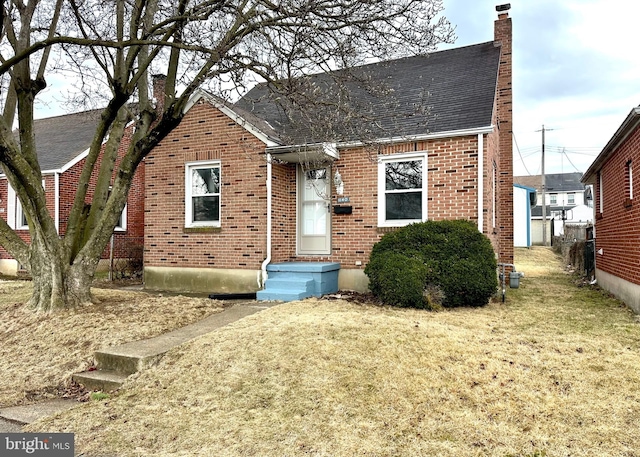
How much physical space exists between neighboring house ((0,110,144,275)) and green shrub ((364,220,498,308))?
943 centimetres

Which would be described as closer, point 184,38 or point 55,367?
point 55,367

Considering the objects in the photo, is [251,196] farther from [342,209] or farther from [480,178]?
[480,178]

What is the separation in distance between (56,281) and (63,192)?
9269 mm

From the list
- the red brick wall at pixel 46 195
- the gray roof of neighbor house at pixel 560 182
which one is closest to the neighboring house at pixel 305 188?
the red brick wall at pixel 46 195

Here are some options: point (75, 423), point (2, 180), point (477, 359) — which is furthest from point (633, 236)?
point (2, 180)

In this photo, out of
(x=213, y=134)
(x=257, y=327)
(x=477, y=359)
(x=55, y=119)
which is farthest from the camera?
(x=55, y=119)

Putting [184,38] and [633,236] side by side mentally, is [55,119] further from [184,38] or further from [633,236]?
[633,236]

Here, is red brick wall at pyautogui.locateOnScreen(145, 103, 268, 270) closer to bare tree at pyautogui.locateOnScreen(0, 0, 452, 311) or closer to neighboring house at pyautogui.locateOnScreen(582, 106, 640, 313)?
bare tree at pyautogui.locateOnScreen(0, 0, 452, 311)

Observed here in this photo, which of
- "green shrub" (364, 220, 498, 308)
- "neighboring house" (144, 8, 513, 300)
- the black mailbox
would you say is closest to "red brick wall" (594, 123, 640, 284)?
"neighboring house" (144, 8, 513, 300)

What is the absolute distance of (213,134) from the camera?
10.3 m

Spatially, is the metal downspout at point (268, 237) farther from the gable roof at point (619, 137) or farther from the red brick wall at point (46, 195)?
the red brick wall at point (46, 195)

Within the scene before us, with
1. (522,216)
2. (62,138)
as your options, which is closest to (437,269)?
(62,138)

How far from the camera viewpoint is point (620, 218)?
30.4 feet

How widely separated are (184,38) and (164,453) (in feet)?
22.0
